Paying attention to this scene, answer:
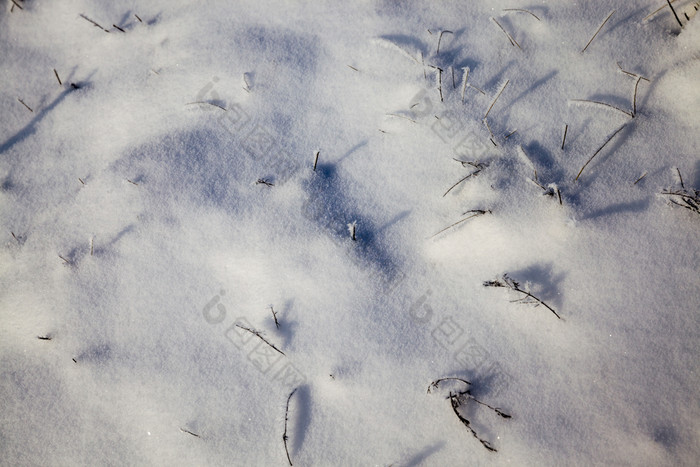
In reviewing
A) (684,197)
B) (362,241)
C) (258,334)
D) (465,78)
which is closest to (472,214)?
(362,241)

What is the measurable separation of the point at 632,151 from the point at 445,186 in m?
0.86

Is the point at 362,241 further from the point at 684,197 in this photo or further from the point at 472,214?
the point at 684,197

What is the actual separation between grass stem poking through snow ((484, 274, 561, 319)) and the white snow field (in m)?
0.01

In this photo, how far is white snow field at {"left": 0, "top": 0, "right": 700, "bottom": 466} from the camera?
1.66m

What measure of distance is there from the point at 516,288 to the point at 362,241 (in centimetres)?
71

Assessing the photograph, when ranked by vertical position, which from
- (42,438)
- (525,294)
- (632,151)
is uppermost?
(632,151)

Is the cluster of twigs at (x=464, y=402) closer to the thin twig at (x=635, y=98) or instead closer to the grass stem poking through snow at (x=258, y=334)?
the grass stem poking through snow at (x=258, y=334)

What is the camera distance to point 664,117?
1.73 metres

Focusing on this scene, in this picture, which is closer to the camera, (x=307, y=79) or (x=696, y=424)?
(x=696, y=424)

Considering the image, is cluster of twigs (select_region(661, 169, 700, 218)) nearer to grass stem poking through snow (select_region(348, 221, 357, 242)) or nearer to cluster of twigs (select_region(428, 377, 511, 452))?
cluster of twigs (select_region(428, 377, 511, 452))

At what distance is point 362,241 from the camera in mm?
1712

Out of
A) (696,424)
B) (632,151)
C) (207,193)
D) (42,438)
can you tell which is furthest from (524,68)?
(42,438)

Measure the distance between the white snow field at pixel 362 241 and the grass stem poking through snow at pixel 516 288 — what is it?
0.04 feet

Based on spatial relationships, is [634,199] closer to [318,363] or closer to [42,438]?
[318,363]
